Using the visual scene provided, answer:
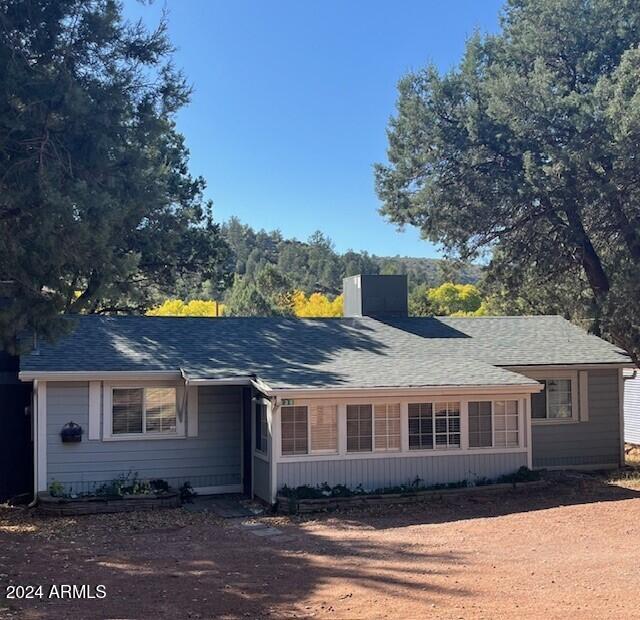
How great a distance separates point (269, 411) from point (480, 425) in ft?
13.6

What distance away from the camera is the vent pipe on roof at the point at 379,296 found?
1884 centimetres

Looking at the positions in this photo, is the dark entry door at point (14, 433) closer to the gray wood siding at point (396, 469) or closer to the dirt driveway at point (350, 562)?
the dirt driveway at point (350, 562)

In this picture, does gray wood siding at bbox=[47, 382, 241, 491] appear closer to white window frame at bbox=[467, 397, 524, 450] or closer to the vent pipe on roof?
white window frame at bbox=[467, 397, 524, 450]

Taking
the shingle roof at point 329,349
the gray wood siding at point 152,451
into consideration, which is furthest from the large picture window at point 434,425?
the gray wood siding at point 152,451

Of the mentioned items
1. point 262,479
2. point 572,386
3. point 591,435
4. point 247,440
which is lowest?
point 262,479

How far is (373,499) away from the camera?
12.5 metres

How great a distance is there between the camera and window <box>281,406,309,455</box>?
12539mm

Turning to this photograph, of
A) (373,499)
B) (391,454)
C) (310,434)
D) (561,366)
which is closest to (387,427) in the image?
(391,454)

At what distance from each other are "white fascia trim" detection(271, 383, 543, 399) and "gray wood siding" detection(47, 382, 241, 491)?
214 centimetres

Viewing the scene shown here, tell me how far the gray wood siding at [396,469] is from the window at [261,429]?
→ 648 millimetres

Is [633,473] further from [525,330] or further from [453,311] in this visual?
[453,311]

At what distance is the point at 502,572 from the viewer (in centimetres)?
804

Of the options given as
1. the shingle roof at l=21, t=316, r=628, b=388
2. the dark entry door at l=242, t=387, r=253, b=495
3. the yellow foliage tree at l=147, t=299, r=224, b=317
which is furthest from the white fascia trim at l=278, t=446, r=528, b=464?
the yellow foliage tree at l=147, t=299, r=224, b=317

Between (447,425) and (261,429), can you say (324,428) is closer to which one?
(261,429)
